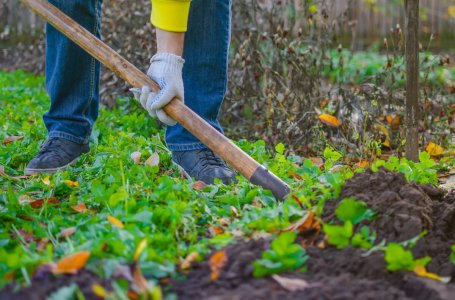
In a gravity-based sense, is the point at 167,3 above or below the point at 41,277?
above

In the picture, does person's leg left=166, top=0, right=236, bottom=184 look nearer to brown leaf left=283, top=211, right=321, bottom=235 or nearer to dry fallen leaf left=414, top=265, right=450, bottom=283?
brown leaf left=283, top=211, right=321, bottom=235

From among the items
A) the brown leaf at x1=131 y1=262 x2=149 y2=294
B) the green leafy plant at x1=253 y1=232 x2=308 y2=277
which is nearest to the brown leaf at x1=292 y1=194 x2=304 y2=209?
the green leafy plant at x1=253 y1=232 x2=308 y2=277

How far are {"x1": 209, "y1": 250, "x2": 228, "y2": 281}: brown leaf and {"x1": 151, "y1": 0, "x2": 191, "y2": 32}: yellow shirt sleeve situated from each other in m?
1.22

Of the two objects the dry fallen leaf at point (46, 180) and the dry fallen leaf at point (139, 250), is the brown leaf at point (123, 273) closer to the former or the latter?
the dry fallen leaf at point (139, 250)

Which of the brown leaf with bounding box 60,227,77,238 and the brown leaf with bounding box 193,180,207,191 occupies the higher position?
the brown leaf with bounding box 60,227,77,238

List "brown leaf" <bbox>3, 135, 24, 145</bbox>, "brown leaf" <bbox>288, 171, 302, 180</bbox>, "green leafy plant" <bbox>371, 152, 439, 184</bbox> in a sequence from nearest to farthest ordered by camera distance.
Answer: "green leafy plant" <bbox>371, 152, 439, 184</bbox> < "brown leaf" <bbox>288, 171, 302, 180</bbox> < "brown leaf" <bbox>3, 135, 24, 145</bbox>

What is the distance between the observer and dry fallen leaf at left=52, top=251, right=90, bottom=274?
159 cm

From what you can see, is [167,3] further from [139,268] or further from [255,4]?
[255,4]

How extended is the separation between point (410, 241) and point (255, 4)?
2.84 m

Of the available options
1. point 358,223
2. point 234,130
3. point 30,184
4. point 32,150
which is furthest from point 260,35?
point 358,223

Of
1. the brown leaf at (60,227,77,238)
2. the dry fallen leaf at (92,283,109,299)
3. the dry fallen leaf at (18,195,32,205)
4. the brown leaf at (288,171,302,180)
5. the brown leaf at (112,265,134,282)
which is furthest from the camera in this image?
the brown leaf at (288,171,302,180)

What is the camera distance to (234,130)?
4164mm

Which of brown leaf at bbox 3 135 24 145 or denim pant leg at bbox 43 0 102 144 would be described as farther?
brown leaf at bbox 3 135 24 145

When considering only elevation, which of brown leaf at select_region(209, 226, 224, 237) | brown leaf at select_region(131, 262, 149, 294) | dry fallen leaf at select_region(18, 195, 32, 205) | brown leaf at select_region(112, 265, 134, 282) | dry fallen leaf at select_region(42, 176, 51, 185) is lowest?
brown leaf at select_region(209, 226, 224, 237)
